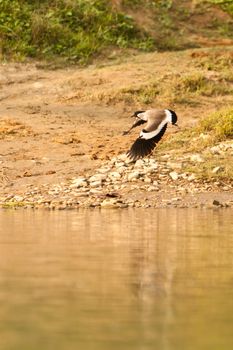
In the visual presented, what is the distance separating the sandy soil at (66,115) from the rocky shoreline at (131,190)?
0.23 meters

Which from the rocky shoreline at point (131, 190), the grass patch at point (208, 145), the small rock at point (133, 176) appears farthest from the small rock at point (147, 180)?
the grass patch at point (208, 145)

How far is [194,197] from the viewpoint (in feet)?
47.1

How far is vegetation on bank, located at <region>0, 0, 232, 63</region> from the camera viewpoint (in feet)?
72.4

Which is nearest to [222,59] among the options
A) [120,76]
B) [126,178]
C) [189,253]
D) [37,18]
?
[120,76]

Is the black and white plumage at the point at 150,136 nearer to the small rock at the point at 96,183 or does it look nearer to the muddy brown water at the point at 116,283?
the small rock at the point at 96,183

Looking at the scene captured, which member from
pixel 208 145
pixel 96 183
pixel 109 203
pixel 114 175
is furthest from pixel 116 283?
pixel 208 145

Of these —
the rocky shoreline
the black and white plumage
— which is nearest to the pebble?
the rocky shoreline

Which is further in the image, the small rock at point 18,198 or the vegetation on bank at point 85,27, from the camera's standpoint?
the vegetation on bank at point 85,27

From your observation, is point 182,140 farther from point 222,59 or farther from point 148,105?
point 222,59

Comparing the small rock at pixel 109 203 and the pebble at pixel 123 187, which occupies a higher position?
the pebble at pixel 123 187

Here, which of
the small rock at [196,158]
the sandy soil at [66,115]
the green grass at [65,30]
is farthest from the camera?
the green grass at [65,30]

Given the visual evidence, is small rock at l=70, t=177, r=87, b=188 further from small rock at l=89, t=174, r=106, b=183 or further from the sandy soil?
the sandy soil

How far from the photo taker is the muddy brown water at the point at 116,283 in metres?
5.85

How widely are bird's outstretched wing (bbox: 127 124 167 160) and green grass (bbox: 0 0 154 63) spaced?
6613 mm
